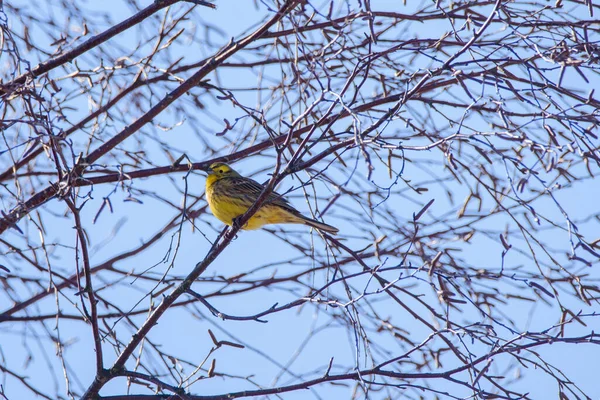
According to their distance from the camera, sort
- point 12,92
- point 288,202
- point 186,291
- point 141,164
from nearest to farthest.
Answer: point 12,92
point 186,291
point 141,164
point 288,202

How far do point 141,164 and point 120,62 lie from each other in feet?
2.23

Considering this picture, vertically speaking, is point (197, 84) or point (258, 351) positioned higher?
point (197, 84)

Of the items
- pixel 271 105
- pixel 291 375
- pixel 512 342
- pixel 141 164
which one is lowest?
pixel 512 342

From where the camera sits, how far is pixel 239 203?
6.98 metres

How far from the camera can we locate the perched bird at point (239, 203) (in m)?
6.42

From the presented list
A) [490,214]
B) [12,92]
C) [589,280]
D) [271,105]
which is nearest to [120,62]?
[271,105]

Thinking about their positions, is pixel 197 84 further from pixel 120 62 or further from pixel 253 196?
pixel 253 196

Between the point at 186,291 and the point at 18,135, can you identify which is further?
the point at 18,135

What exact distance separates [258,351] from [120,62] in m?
2.07

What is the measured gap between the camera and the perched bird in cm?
642

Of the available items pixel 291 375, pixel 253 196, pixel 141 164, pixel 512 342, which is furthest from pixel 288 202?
pixel 512 342

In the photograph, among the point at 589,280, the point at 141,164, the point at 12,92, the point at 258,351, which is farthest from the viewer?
the point at 141,164

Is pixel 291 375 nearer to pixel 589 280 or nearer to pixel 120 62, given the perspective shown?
pixel 589 280

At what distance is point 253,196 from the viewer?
7.25m
